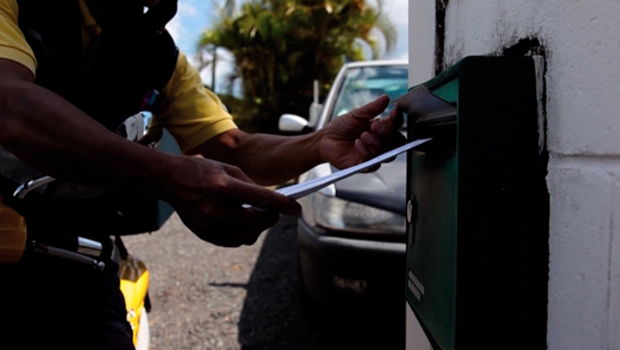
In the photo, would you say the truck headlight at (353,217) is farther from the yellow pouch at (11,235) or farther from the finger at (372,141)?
the yellow pouch at (11,235)

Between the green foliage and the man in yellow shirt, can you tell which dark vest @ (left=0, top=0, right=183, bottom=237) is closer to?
the man in yellow shirt

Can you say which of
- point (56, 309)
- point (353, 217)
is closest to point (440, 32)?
point (56, 309)

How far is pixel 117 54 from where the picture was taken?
138 cm

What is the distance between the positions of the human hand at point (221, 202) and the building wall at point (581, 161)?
17.1 inches

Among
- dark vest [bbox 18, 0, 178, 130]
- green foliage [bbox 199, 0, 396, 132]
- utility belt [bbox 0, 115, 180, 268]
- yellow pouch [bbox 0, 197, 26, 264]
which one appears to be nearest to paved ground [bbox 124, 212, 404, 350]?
utility belt [bbox 0, 115, 180, 268]

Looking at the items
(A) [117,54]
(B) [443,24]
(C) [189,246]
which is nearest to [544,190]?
(B) [443,24]

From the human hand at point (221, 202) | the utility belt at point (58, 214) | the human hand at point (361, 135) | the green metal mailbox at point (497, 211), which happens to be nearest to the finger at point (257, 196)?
the human hand at point (221, 202)

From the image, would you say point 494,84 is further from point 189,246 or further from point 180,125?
point 189,246

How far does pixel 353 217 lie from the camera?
8.41 ft

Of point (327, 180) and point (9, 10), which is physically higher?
point (9, 10)

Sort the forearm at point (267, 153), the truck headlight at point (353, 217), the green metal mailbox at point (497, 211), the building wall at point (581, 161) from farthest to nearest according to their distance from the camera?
the truck headlight at point (353, 217)
the forearm at point (267, 153)
the green metal mailbox at point (497, 211)
the building wall at point (581, 161)

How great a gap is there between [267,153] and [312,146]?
20 cm

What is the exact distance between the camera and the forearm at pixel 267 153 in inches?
60.9

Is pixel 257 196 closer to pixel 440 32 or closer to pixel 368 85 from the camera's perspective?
pixel 440 32
